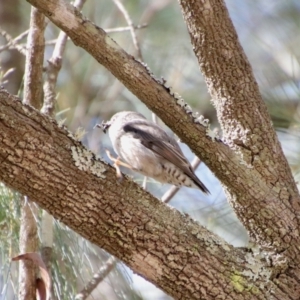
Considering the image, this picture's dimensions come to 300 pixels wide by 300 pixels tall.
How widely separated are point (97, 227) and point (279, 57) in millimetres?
1842

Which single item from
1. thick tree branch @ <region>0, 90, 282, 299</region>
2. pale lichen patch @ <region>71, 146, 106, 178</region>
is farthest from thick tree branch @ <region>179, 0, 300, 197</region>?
pale lichen patch @ <region>71, 146, 106, 178</region>

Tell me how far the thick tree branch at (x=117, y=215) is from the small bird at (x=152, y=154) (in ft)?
2.28

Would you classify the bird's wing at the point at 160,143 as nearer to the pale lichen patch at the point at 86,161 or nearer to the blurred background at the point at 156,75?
the blurred background at the point at 156,75

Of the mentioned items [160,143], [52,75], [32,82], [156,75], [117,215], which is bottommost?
[117,215]

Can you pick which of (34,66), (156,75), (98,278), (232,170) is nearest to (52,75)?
(34,66)

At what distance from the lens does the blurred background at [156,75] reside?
261 centimetres

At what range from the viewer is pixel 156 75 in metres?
4.16

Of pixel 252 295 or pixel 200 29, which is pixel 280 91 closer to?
pixel 200 29

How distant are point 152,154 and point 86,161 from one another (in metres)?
1.01

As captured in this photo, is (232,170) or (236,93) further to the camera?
(236,93)

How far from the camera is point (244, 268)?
216 centimetres

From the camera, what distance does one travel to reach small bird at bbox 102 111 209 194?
2.85m

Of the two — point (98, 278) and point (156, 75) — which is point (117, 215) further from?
point (156, 75)

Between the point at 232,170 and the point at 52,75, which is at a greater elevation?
the point at 52,75
